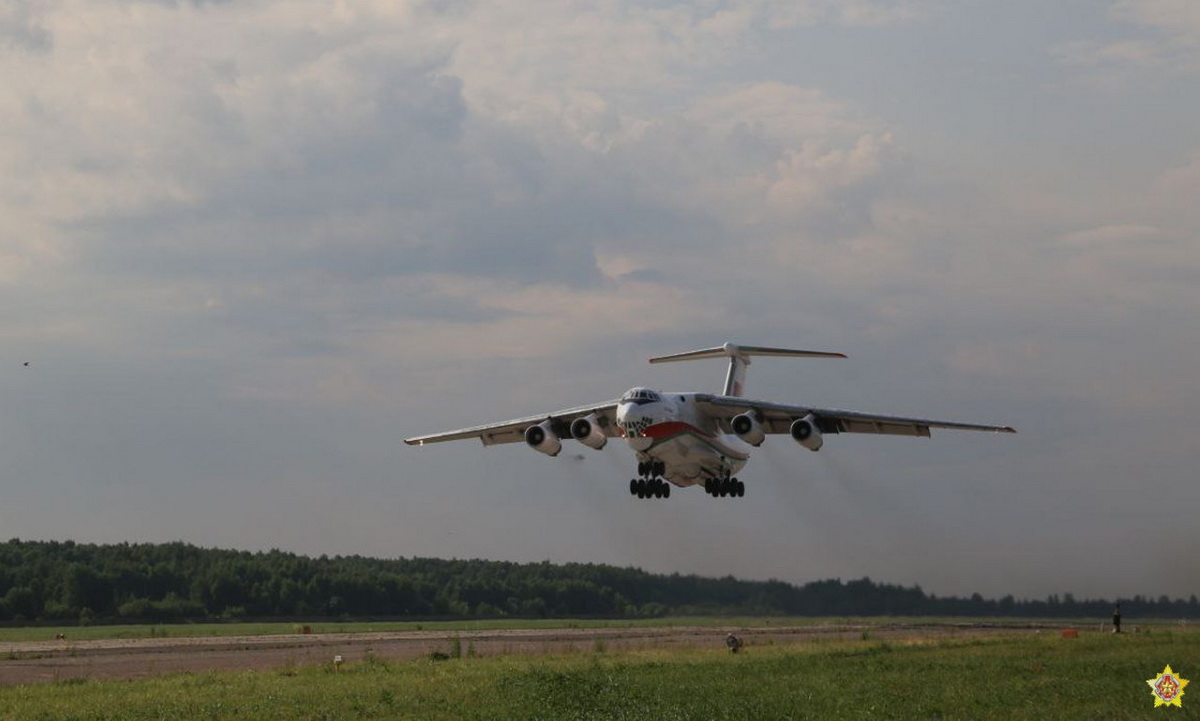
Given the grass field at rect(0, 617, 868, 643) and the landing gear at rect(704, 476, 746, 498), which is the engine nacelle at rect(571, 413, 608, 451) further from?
the grass field at rect(0, 617, 868, 643)

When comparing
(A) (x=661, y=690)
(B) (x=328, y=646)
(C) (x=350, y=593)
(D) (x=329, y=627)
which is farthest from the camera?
(C) (x=350, y=593)

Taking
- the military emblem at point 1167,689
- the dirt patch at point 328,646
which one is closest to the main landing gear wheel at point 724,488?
the dirt patch at point 328,646

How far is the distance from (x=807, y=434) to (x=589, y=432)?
6.46 metres

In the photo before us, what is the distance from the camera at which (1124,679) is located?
29.8 metres

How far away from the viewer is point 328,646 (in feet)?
147

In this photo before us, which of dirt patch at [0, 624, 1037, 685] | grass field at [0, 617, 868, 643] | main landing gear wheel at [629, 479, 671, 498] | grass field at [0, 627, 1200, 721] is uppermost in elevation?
main landing gear wheel at [629, 479, 671, 498]

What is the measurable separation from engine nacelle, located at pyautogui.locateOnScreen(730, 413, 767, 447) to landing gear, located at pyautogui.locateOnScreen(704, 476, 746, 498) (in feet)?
10.7

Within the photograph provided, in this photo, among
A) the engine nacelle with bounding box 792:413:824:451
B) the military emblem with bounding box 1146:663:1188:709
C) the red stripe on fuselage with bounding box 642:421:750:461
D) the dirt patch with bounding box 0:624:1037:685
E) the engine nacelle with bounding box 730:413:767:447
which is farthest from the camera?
the engine nacelle with bounding box 730:413:767:447

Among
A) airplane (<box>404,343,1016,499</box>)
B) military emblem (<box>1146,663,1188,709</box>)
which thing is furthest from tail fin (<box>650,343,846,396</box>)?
military emblem (<box>1146,663,1188,709</box>)

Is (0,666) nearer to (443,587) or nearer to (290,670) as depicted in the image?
(290,670)

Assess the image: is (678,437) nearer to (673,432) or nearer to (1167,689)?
(673,432)

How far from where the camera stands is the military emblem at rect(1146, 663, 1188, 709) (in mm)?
26031

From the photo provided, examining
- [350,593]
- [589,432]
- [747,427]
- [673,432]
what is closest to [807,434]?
[747,427]

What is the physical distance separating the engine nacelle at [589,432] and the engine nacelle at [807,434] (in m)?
5.82
